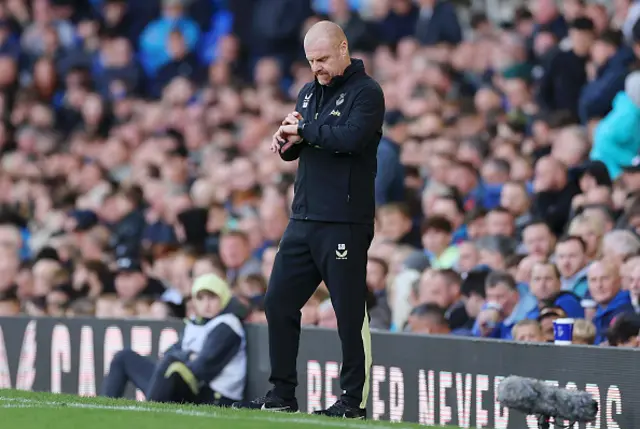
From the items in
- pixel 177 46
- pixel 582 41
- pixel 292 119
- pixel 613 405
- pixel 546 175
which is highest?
pixel 177 46

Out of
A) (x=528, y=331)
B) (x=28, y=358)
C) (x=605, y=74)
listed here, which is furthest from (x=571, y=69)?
(x=28, y=358)

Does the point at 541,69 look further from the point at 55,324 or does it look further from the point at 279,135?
the point at 279,135

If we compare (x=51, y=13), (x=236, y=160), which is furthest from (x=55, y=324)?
(x=51, y=13)

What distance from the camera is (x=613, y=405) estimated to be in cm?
905

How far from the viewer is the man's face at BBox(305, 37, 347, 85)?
8664mm

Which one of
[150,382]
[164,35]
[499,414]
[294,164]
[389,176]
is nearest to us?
[499,414]

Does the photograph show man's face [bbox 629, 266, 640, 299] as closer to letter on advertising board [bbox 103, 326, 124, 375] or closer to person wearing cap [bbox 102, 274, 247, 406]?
person wearing cap [bbox 102, 274, 247, 406]

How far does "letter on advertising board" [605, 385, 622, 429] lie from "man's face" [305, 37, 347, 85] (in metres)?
2.37

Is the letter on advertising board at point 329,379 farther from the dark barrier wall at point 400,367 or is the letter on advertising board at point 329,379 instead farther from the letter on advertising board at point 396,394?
the letter on advertising board at point 396,394

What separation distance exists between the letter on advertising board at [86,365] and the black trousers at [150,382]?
718 mm

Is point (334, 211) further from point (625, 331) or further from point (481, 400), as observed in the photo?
point (625, 331)

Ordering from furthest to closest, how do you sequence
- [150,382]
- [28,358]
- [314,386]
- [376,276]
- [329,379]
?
[28,358], [376,276], [150,382], [314,386], [329,379]

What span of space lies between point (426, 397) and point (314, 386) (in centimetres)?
116

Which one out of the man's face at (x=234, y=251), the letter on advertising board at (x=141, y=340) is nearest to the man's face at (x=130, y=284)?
the man's face at (x=234, y=251)
